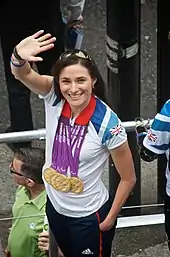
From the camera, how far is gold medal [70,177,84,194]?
294cm

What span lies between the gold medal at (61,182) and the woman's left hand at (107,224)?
22cm

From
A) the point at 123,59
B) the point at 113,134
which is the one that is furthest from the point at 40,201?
the point at 123,59

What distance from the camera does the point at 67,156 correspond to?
2924mm

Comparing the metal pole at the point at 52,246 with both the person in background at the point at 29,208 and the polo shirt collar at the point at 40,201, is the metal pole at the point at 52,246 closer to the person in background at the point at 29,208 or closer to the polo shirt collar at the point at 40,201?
the person in background at the point at 29,208

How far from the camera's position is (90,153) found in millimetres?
2906

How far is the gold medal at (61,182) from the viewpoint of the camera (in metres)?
2.94

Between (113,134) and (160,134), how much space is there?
0.18 metres

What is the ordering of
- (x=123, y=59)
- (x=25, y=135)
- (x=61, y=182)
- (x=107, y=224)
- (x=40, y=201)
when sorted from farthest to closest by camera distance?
(x=123, y=59), (x=40, y=201), (x=25, y=135), (x=107, y=224), (x=61, y=182)

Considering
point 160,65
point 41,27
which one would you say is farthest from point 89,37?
point 160,65

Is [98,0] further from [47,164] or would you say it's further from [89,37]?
[47,164]

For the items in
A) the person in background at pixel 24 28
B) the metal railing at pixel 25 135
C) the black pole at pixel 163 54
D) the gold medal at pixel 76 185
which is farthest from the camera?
the person in background at pixel 24 28

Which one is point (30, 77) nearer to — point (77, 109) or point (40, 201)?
point (77, 109)

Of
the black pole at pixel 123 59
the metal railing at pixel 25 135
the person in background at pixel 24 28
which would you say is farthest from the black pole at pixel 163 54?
the person in background at pixel 24 28

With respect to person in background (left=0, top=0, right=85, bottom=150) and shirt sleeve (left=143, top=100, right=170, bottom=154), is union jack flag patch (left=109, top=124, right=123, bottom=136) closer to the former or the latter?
shirt sleeve (left=143, top=100, right=170, bottom=154)
